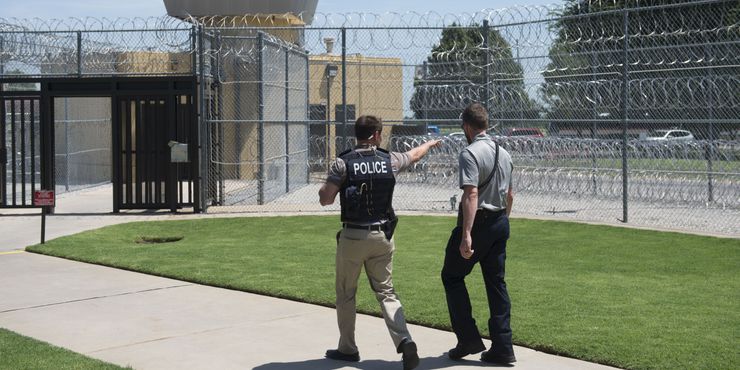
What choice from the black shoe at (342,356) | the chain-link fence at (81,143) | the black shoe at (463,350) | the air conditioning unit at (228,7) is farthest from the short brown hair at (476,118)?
the air conditioning unit at (228,7)

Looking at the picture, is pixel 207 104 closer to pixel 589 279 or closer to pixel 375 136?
pixel 589 279

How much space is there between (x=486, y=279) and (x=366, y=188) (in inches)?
40.8

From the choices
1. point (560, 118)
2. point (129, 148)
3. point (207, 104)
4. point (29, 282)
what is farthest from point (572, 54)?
point (29, 282)

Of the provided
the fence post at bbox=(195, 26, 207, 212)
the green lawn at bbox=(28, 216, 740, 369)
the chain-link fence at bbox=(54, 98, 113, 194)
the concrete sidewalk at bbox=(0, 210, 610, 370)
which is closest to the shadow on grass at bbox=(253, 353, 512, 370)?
the concrete sidewalk at bbox=(0, 210, 610, 370)

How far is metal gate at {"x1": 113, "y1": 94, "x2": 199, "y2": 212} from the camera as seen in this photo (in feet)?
57.6

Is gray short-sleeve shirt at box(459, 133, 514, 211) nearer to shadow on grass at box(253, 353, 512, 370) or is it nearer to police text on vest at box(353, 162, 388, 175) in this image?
police text on vest at box(353, 162, 388, 175)

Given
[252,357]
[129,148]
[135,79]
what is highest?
[135,79]

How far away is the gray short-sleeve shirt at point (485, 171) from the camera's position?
6.75 m

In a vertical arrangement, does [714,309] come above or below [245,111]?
below

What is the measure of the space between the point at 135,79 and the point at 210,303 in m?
8.86

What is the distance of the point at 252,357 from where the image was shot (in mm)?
7234

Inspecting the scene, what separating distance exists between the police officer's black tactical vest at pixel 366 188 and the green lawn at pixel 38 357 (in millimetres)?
1876

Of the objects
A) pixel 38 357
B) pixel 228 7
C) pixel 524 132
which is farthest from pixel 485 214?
pixel 228 7

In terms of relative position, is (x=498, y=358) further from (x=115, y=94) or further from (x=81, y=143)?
(x=81, y=143)
